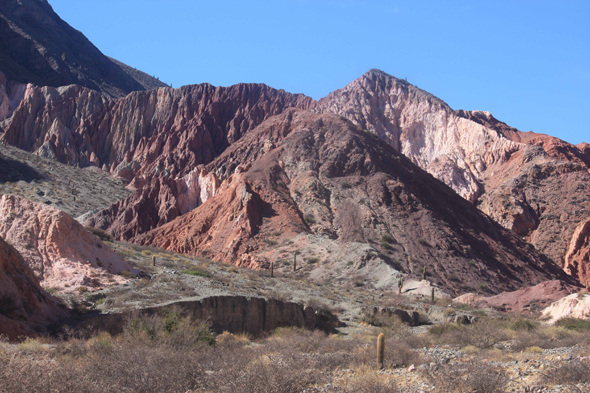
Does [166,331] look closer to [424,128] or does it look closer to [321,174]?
[321,174]

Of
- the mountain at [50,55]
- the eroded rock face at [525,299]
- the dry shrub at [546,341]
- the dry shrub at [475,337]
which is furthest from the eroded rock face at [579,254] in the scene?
the mountain at [50,55]

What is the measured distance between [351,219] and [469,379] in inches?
1736

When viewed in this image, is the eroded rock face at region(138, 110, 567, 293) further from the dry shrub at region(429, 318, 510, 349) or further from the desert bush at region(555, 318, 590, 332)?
the dry shrub at region(429, 318, 510, 349)

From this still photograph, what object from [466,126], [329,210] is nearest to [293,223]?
[329,210]

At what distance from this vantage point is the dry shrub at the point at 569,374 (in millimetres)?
10789

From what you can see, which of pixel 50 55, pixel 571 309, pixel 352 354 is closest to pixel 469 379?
pixel 352 354

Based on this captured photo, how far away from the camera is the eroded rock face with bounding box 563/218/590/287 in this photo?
61656 millimetres

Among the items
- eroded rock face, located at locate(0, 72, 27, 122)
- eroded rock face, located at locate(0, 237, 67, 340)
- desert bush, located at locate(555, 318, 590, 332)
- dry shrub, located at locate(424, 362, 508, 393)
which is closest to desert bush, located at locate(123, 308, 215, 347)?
eroded rock face, located at locate(0, 237, 67, 340)

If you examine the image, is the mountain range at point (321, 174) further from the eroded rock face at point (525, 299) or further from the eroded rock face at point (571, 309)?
the eroded rock face at point (571, 309)

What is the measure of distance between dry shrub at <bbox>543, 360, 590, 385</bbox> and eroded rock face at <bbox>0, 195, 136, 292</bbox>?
47.6 feet

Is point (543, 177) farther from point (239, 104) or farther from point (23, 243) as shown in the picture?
point (23, 243)

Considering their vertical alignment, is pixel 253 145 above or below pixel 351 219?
above

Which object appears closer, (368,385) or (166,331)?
(368,385)

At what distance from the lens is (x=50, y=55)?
11781cm
